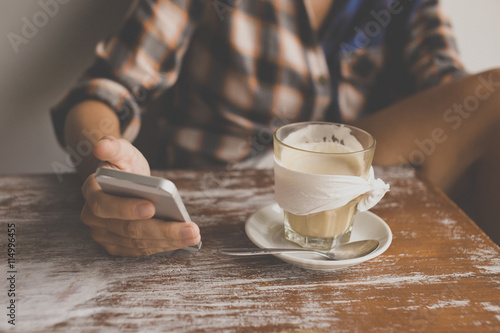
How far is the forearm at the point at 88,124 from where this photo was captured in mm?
863

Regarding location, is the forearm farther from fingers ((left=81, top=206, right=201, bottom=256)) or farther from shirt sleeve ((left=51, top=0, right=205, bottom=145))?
fingers ((left=81, top=206, right=201, bottom=256))

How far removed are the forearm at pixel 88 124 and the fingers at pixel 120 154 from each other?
0.25 meters

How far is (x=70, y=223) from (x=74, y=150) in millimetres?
269

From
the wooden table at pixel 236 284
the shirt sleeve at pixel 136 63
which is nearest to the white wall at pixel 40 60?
the shirt sleeve at pixel 136 63

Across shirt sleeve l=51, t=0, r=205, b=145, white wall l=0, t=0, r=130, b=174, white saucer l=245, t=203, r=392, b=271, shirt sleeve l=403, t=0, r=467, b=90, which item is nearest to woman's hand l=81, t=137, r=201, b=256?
white saucer l=245, t=203, r=392, b=271

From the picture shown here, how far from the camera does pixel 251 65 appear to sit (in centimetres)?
112

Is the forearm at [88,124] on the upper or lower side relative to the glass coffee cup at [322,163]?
lower

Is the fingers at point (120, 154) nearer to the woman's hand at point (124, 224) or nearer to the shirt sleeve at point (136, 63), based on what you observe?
the woman's hand at point (124, 224)

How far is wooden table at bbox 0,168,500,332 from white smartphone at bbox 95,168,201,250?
8cm

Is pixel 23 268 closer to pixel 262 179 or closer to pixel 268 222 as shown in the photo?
pixel 268 222

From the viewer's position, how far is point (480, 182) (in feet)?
2.82

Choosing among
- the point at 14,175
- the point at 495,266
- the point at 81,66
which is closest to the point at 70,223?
the point at 14,175

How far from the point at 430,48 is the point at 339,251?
94cm

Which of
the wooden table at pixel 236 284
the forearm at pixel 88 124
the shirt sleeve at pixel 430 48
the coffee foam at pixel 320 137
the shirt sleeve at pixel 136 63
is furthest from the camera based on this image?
the shirt sleeve at pixel 430 48
